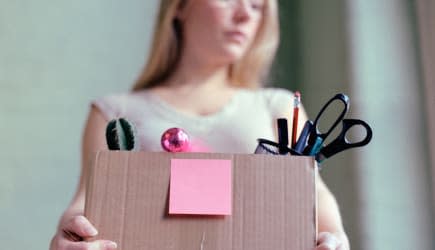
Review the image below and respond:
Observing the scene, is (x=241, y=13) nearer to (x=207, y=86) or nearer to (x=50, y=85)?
(x=207, y=86)

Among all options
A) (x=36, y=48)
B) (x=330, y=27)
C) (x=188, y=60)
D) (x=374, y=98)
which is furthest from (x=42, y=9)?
(x=374, y=98)

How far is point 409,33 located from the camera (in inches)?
35.0

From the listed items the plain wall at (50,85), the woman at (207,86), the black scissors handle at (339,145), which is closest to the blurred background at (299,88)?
the plain wall at (50,85)

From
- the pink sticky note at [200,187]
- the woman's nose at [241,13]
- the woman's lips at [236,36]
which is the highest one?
the woman's nose at [241,13]

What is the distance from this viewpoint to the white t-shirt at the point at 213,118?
76 centimetres

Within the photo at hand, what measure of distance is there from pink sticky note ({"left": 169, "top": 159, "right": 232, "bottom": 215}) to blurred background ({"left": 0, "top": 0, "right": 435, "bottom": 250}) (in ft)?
1.50

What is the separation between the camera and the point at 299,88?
1120 millimetres

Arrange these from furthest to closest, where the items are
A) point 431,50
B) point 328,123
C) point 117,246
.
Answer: point 328,123
point 431,50
point 117,246

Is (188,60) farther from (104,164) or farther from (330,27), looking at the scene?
(104,164)

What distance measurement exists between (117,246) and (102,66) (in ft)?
2.34

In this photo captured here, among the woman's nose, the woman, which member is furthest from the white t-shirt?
the woman's nose

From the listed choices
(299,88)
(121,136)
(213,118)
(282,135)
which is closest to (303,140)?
(282,135)

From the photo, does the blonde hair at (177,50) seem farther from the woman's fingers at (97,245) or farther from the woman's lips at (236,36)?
the woman's fingers at (97,245)

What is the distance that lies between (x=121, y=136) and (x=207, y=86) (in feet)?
1.26
